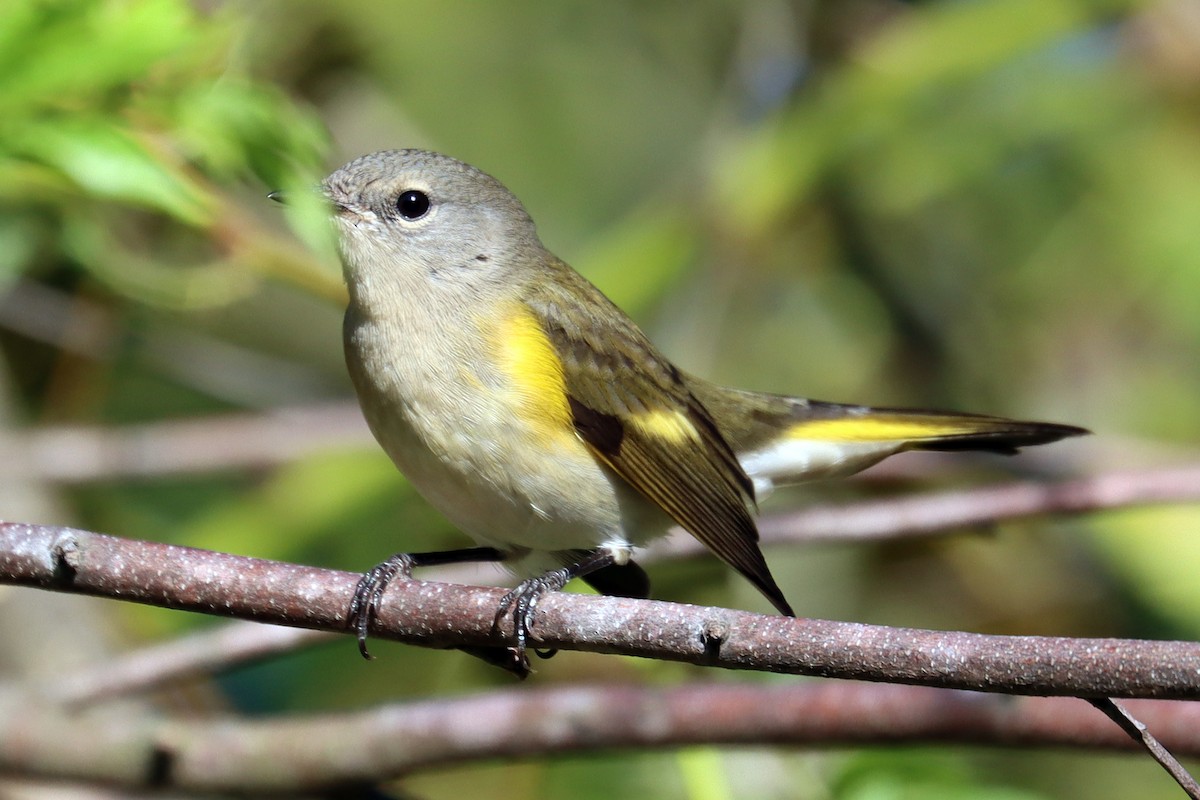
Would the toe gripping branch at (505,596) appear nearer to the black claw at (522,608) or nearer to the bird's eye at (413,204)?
the black claw at (522,608)

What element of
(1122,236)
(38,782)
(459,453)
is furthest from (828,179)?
(38,782)

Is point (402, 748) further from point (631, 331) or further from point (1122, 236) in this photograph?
point (1122, 236)

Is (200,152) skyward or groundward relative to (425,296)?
skyward

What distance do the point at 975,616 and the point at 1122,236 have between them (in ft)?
4.78

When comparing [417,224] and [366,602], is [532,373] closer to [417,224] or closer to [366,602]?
[417,224]

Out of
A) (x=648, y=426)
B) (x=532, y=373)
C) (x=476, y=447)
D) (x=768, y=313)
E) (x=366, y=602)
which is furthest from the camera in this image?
(x=768, y=313)

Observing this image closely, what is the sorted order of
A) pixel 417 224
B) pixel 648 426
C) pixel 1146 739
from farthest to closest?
pixel 417 224
pixel 648 426
pixel 1146 739

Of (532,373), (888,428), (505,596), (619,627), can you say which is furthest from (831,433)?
(619,627)

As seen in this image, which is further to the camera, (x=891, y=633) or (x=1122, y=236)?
(x=1122, y=236)

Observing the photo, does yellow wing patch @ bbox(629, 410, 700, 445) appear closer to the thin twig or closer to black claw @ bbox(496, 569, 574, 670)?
black claw @ bbox(496, 569, 574, 670)

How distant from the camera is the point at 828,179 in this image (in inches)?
195

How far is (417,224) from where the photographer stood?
3285mm

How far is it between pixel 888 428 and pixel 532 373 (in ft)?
3.55

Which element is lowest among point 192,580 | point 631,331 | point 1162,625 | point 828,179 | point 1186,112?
point 1162,625
